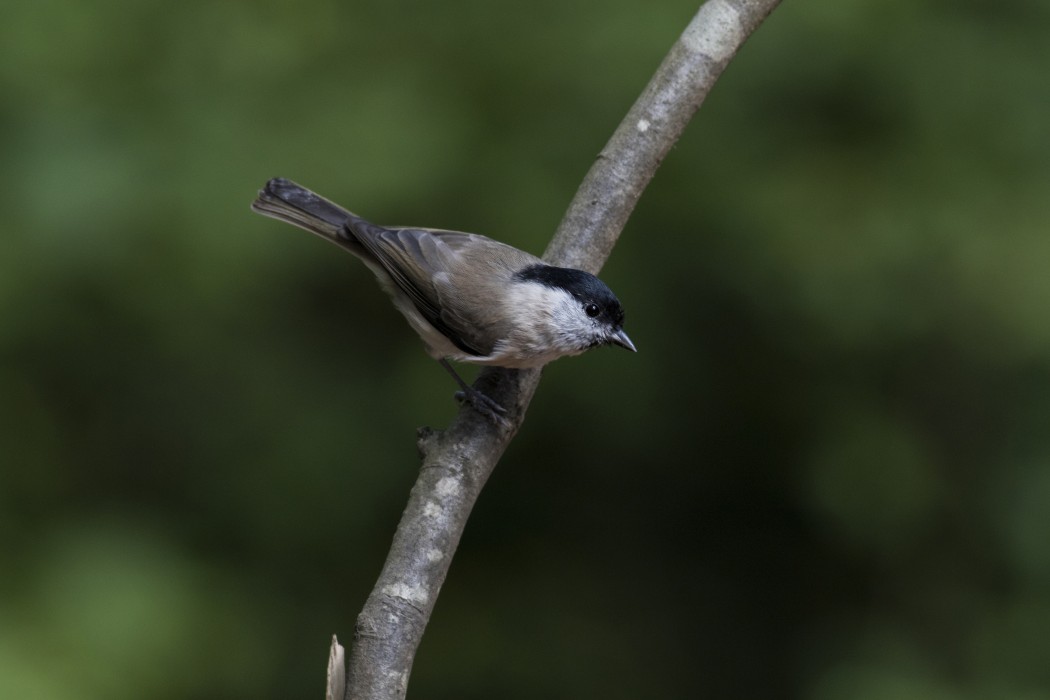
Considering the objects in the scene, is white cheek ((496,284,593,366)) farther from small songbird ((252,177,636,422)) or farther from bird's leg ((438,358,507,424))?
bird's leg ((438,358,507,424))

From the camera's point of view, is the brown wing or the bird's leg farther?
the brown wing

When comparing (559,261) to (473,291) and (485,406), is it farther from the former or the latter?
(485,406)

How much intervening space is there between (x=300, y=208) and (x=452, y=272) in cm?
54

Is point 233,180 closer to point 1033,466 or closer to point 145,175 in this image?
point 145,175

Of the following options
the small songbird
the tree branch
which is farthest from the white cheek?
the tree branch

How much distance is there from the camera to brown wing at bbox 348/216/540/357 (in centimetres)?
298

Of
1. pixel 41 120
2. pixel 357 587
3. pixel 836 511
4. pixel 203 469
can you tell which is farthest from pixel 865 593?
pixel 41 120

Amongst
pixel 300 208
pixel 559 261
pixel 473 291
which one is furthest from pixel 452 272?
pixel 300 208

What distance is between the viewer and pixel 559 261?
117 inches

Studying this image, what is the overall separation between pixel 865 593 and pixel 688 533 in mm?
763

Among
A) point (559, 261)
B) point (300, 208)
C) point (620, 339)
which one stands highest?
point (559, 261)

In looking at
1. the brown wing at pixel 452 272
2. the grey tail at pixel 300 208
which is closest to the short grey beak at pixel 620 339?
the brown wing at pixel 452 272

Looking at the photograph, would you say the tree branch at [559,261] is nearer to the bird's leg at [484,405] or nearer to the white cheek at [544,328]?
the bird's leg at [484,405]

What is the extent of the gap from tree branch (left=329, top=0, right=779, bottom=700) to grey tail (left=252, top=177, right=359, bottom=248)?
27.5 inches
